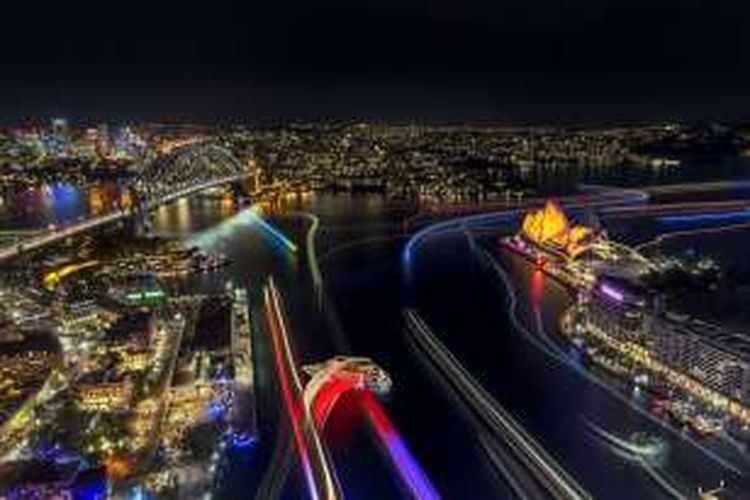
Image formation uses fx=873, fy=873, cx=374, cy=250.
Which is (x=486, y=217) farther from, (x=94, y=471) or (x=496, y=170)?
(x=94, y=471)

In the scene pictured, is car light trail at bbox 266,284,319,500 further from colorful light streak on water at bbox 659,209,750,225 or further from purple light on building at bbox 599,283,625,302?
colorful light streak on water at bbox 659,209,750,225

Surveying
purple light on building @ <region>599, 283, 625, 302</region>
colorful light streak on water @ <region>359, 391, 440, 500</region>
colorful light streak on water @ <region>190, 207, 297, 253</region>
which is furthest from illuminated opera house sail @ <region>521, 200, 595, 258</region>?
colorful light streak on water @ <region>359, 391, 440, 500</region>

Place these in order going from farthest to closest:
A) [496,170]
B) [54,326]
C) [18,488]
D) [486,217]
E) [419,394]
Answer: [496,170] < [486,217] < [54,326] < [419,394] < [18,488]

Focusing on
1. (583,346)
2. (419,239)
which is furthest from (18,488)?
(419,239)

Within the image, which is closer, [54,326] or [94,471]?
[94,471]

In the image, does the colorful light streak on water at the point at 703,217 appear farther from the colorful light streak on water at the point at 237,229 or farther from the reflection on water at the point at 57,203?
the reflection on water at the point at 57,203
